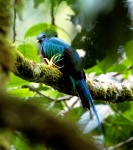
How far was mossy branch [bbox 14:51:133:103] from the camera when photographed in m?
1.74

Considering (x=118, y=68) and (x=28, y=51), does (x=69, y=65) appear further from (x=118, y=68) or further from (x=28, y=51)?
(x=118, y=68)

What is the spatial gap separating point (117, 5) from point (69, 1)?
0.34 feet

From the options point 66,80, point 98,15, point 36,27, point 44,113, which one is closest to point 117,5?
point 98,15

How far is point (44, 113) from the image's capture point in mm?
268

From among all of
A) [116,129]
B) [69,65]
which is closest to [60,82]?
[69,65]

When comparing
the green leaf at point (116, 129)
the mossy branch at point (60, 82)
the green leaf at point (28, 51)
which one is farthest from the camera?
the green leaf at point (116, 129)

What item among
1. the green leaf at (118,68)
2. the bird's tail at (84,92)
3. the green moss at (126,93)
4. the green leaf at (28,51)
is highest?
the green leaf at (118,68)

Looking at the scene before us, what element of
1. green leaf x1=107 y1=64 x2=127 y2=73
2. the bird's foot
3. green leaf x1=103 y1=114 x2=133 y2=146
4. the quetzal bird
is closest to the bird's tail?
the quetzal bird

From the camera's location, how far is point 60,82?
2.01m

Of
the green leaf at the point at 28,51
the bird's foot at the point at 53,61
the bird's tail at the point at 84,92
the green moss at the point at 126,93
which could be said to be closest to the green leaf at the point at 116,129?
the green moss at the point at 126,93

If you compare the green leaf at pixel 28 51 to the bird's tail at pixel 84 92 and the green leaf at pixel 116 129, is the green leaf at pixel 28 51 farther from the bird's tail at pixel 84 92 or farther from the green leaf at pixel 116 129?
the green leaf at pixel 116 129

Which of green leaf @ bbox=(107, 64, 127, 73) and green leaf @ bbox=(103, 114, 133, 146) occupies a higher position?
green leaf @ bbox=(107, 64, 127, 73)

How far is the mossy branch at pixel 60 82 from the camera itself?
5.71ft

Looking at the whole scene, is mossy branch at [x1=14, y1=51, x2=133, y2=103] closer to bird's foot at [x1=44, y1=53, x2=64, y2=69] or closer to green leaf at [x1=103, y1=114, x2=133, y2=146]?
bird's foot at [x1=44, y1=53, x2=64, y2=69]
